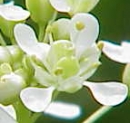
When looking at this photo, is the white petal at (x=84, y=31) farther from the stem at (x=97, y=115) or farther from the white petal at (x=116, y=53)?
the stem at (x=97, y=115)

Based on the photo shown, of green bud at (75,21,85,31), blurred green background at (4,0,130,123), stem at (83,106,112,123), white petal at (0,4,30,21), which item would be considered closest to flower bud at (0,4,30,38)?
white petal at (0,4,30,21)

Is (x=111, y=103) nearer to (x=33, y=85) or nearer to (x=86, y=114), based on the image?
(x=33, y=85)

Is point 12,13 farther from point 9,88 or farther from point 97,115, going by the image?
point 97,115

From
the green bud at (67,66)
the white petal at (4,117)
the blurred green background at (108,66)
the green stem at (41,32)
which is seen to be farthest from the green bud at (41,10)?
the blurred green background at (108,66)

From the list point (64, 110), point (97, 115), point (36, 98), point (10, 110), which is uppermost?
point (36, 98)

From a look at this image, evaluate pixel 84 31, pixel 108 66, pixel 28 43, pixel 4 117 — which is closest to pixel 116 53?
pixel 84 31

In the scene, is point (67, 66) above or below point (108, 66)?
above
